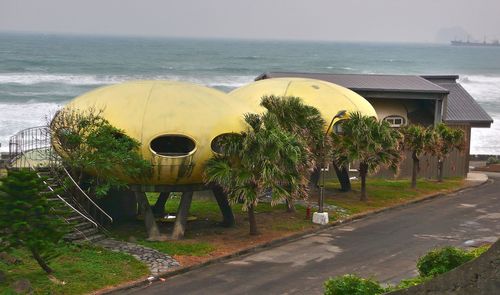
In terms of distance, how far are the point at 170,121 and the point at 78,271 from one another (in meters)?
6.43

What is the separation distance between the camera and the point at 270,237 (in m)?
27.5

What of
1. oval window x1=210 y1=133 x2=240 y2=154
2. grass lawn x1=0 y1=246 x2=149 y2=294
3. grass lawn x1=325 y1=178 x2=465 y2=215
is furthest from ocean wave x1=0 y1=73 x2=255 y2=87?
grass lawn x1=0 y1=246 x2=149 y2=294

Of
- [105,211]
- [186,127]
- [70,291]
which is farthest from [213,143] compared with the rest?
[70,291]

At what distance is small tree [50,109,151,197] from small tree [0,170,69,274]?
409 centimetres

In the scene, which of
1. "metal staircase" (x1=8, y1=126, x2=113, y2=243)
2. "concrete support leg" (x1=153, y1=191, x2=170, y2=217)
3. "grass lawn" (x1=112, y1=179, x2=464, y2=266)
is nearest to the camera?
"metal staircase" (x1=8, y1=126, x2=113, y2=243)

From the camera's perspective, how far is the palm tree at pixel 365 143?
32312mm

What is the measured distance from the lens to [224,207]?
94.1 feet

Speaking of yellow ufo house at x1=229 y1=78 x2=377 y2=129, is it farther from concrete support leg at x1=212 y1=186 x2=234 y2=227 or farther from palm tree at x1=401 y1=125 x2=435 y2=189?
concrete support leg at x1=212 y1=186 x2=234 y2=227

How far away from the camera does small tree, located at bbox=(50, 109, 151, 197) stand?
81.5 feet

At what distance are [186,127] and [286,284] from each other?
6.87 m

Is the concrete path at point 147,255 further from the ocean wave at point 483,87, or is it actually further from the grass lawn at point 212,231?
the ocean wave at point 483,87

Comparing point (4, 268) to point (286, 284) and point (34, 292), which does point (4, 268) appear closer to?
point (34, 292)

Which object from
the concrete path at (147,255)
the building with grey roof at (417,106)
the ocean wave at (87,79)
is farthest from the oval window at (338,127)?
the ocean wave at (87,79)

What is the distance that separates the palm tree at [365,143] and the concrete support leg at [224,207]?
630cm
